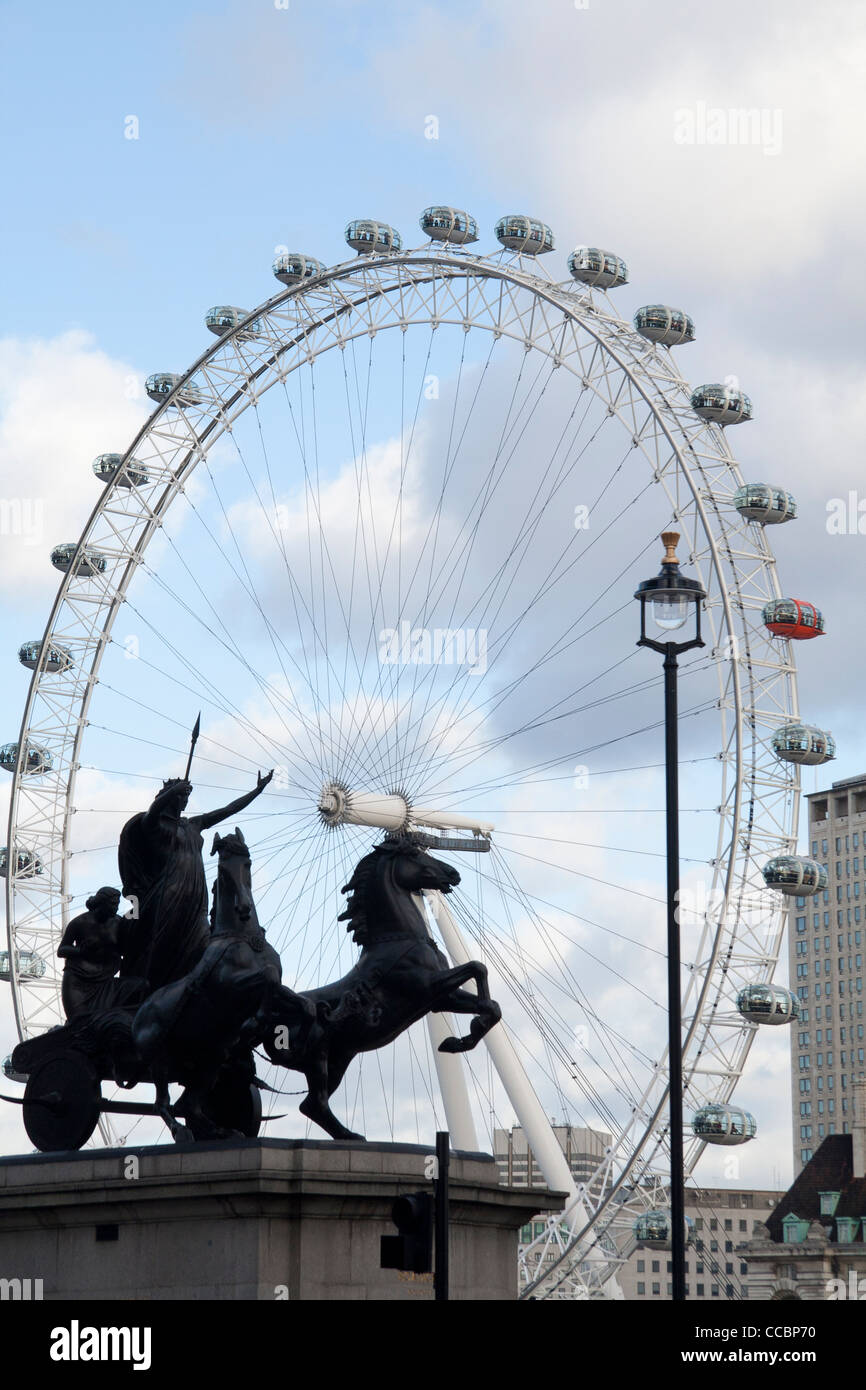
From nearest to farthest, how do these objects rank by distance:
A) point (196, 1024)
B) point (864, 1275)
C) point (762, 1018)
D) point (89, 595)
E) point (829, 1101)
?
point (196, 1024) < point (762, 1018) < point (89, 595) < point (864, 1275) < point (829, 1101)

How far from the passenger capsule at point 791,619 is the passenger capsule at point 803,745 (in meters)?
1.96

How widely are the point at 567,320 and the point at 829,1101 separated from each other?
114m

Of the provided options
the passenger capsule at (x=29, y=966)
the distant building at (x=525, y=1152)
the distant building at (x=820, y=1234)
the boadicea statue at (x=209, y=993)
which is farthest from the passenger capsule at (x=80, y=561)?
the distant building at (x=525, y=1152)

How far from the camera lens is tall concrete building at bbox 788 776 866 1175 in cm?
14938

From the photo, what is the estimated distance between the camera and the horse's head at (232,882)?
76.8 ft

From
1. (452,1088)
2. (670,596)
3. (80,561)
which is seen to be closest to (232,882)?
(670,596)

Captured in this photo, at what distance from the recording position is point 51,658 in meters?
56.0

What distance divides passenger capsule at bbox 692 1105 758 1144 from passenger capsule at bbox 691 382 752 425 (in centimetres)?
1368

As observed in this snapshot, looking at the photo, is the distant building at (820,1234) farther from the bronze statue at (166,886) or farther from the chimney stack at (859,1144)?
the bronze statue at (166,886)
